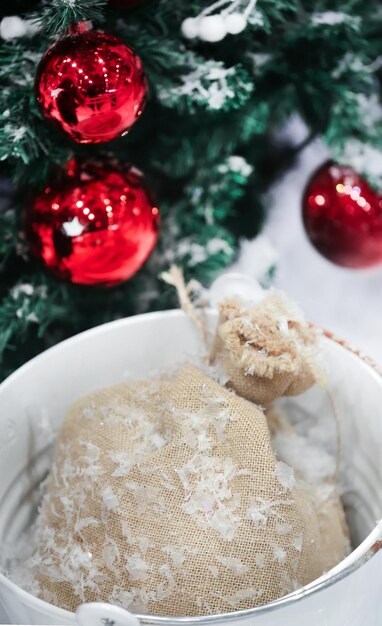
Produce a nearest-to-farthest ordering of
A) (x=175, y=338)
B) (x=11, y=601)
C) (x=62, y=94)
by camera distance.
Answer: (x=11, y=601) < (x=62, y=94) < (x=175, y=338)

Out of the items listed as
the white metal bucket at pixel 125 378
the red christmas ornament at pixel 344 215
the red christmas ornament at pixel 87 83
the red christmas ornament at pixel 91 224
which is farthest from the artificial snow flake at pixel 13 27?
the red christmas ornament at pixel 344 215

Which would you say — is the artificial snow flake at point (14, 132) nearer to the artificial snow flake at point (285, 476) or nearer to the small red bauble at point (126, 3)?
the small red bauble at point (126, 3)

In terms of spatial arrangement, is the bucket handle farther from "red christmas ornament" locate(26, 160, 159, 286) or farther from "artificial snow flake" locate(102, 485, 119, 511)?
"red christmas ornament" locate(26, 160, 159, 286)

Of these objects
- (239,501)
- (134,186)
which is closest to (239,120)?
(134,186)

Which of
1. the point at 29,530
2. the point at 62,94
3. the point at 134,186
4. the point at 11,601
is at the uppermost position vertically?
the point at 62,94

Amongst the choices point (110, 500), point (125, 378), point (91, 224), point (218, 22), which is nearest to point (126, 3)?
point (218, 22)

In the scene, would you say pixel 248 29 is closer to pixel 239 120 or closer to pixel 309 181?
pixel 239 120
